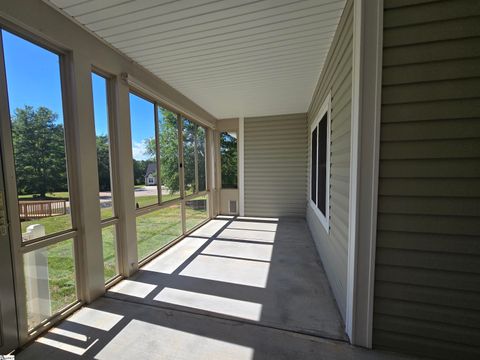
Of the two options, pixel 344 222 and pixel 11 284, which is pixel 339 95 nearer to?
pixel 344 222

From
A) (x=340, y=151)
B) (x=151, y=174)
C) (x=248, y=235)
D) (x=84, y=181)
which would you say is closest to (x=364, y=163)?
(x=340, y=151)

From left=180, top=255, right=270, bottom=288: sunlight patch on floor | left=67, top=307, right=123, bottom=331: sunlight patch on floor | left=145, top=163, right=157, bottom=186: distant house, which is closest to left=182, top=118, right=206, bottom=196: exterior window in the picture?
left=145, top=163, right=157, bottom=186: distant house

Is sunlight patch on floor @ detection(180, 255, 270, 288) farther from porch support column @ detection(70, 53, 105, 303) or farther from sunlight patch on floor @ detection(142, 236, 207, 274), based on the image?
porch support column @ detection(70, 53, 105, 303)

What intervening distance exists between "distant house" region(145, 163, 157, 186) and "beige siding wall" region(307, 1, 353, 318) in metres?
2.64

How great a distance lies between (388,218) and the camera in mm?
1454

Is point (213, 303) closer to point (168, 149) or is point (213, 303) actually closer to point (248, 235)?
point (248, 235)

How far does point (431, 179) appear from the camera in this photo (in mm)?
1376

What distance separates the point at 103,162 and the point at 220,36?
1.94 metres

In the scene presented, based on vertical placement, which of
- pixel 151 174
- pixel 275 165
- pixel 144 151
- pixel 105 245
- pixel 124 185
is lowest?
pixel 105 245

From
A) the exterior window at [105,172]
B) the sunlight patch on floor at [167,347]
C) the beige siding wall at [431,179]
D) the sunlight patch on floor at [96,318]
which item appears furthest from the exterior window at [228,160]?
the beige siding wall at [431,179]

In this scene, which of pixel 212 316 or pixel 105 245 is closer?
pixel 212 316

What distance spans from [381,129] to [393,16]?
74 cm

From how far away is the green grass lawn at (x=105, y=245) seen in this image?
1.92 meters

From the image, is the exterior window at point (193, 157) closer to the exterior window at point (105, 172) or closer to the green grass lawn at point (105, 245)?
the green grass lawn at point (105, 245)
